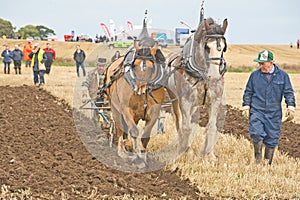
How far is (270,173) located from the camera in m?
6.70

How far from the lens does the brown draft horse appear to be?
6.62 metres

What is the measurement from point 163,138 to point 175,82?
1415 mm

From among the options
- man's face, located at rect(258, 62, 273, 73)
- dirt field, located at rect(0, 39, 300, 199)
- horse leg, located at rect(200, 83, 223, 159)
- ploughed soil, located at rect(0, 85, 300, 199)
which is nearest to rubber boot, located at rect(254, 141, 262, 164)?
dirt field, located at rect(0, 39, 300, 199)

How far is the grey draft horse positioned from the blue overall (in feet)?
1.95

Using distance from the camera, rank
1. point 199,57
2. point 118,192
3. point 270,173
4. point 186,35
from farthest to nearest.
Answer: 1. point 186,35
2. point 199,57
3. point 270,173
4. point 118,192

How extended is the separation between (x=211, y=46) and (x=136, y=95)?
1219 mm

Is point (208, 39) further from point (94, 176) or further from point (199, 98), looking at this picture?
point (94, 176)

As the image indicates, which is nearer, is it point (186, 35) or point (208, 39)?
point (208, 39)

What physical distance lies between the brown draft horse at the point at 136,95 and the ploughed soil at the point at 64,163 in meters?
0.51

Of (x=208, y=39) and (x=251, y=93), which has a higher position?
(x=208, y=39)

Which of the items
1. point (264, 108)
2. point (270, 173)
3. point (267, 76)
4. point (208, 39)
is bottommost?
point (270, 173)

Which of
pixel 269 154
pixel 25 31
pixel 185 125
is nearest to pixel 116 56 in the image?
pixel 185 125

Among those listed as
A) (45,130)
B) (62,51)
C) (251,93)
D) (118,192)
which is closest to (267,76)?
(251,93)

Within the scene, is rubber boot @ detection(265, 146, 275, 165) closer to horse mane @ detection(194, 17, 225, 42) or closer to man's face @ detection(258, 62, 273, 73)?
man's face @ detection(258, 62, 273, 73)
